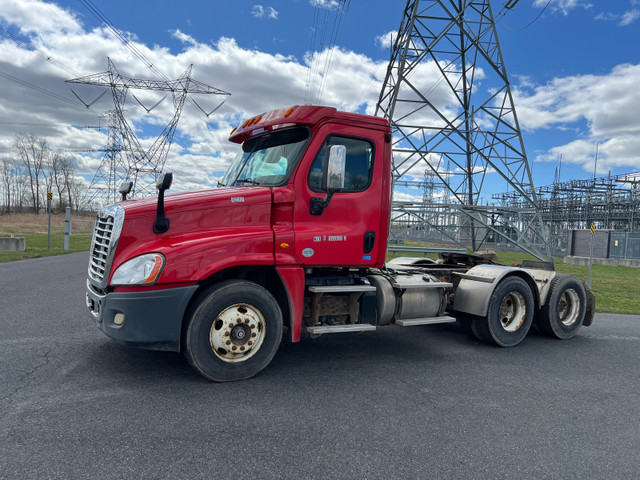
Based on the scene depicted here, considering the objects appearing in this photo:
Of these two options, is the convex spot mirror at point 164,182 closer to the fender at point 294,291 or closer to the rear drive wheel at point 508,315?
the fender at point 294,291

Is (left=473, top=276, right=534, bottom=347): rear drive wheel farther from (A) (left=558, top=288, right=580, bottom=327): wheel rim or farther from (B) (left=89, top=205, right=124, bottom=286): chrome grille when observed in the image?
(B) (left=89, top=205, right=124, bottom=286): chrome grille

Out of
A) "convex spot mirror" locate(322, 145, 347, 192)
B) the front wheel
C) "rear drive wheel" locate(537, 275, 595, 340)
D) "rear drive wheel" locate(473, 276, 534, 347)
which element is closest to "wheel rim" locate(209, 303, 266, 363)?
the front wheel

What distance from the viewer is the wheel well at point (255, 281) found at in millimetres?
4242

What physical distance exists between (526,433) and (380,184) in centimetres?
291

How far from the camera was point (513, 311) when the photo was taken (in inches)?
252

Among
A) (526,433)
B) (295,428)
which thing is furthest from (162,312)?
(526,433)

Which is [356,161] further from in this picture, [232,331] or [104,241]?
[104,241]

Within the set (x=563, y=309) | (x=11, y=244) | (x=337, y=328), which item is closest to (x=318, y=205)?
(x=337, y=328)

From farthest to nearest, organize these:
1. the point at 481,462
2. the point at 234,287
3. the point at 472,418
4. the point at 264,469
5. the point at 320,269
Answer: the point at 320,269 < the point at 234,287 < the point at 472,418 < the point at 481,462 < the point at 264,469

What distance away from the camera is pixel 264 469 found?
279cm

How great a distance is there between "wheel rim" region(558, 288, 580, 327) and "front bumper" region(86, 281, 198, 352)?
19.1ft

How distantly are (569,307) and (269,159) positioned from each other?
540 cm

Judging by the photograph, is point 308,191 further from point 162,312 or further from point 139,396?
point 139,396

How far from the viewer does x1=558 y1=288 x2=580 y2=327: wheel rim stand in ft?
22.5
